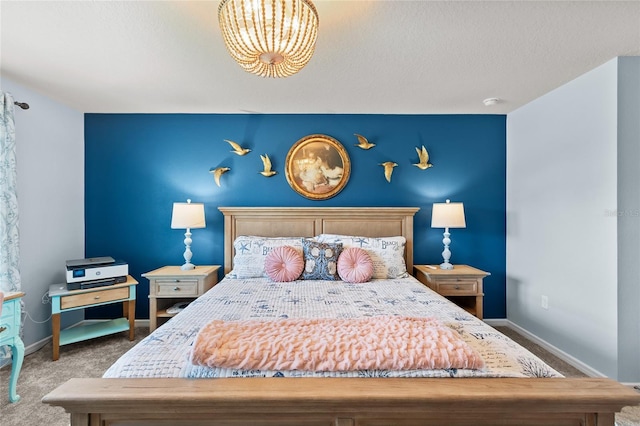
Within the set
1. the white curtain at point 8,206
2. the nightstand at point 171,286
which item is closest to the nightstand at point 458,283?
the nightstand at point 171,286

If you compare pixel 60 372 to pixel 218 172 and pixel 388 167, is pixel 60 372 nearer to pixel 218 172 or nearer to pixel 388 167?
pixel 218 172

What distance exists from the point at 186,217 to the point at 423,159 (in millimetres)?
2624

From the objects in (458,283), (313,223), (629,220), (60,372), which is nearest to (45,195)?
(60,372)

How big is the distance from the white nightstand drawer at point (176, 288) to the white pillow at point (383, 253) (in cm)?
134

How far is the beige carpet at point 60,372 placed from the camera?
178cm

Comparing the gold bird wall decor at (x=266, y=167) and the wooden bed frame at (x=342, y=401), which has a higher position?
the gold bird wall decor at (x=266, y=167)

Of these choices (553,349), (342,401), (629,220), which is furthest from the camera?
(553,349)

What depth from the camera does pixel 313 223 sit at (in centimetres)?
312

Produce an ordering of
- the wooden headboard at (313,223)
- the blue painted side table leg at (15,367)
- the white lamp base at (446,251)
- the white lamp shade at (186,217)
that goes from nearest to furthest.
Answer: the blue painted side table leg at (15,367)
the white lamp shade at (186,217)
the white lamp base at (446,251)
the wooden headboard at (313,223)

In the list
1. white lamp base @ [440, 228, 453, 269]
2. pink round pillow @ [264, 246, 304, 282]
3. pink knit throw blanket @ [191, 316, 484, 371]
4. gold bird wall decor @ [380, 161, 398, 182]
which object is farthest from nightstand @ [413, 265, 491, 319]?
pink knit throw blanket @ [191, 316, 484, 371]

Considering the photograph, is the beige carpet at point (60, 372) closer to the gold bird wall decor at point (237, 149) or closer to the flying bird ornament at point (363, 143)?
the gold bird wall decor at point (237, 149)

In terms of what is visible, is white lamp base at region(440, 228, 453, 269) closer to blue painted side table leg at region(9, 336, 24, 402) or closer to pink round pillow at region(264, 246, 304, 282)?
pink round pillow at region(264, 246, 304, 282)

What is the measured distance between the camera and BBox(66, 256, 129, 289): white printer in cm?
252

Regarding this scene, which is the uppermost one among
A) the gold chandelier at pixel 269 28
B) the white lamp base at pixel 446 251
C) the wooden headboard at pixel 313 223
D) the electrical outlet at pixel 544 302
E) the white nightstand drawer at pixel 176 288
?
the gold chandelier at pixel 269 28
